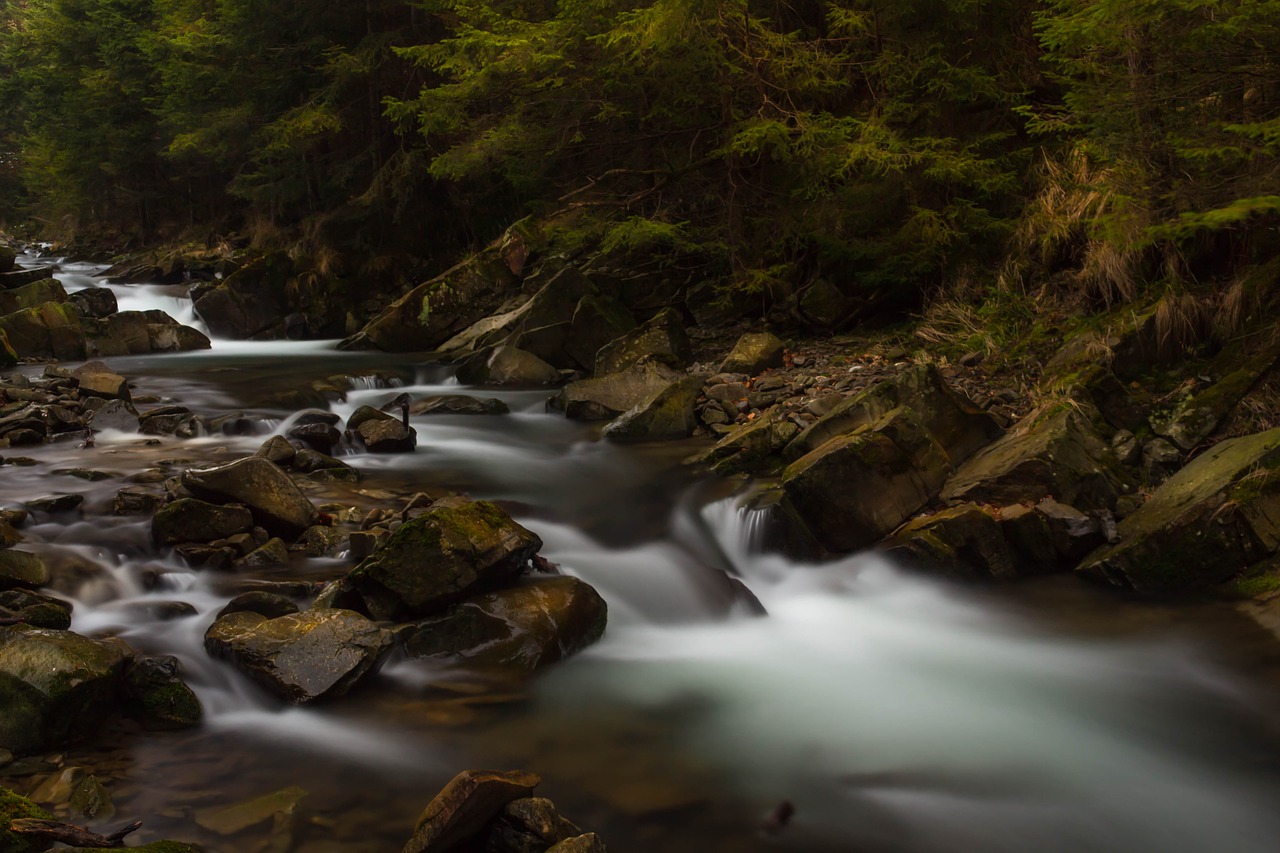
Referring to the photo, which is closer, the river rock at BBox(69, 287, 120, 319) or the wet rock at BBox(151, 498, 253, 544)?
the wet rock at BBox(151, 498, 253, 544)

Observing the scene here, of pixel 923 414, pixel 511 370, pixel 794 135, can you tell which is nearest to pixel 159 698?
pixel 923 414

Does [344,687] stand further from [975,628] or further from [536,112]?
[536,112]

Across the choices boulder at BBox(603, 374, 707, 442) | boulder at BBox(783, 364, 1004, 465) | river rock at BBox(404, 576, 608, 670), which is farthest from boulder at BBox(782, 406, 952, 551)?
boulder at BBox(603, 374, 707, 442)

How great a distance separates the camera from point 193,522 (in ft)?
21.1

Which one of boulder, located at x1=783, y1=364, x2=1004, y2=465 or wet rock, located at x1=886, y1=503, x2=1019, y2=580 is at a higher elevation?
boulder, located at x1=783, y1=364, x2=1004, y2=465

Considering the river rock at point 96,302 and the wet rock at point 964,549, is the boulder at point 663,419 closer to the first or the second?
the wet rock at point 964,549

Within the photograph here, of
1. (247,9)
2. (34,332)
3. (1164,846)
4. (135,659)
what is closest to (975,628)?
(1164,846)

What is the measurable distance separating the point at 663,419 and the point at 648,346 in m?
2.46

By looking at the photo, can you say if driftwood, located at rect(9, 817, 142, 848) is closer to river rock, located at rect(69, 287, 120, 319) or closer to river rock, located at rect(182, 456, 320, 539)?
river rock, located at rect(182, 456, 320, 539)

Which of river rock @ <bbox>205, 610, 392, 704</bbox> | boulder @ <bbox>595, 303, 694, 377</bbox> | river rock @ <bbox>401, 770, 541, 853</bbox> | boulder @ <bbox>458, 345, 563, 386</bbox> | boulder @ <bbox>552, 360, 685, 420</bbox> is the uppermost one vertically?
river rock @ <bbox>401, 770, 541, 853</bbox>

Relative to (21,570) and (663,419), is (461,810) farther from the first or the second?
(663,419)

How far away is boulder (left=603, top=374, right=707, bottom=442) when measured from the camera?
994cm

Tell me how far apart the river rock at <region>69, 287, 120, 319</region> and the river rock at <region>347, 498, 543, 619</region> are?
16.4 meters

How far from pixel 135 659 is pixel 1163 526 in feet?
21.5
